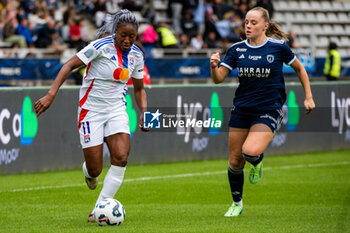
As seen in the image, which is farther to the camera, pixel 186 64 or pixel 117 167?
pixel 186 64

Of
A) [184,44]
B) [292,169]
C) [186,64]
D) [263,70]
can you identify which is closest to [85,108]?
[263,70]

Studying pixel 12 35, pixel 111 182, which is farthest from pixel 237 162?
pixel 12 35

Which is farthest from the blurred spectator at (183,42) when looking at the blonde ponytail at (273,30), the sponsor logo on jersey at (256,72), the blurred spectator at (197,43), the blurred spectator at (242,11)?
the sponsor logo on jersey at (256,72)

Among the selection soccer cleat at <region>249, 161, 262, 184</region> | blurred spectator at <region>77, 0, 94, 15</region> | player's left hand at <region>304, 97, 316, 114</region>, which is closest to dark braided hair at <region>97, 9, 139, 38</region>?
player's left hand at <region>304, 97, 316, 114</region>

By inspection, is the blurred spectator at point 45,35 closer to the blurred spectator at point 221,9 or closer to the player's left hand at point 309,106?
the blurred spectator at point 221,9

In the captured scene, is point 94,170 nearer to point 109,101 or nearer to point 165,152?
point 109,101

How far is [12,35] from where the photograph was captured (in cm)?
1984

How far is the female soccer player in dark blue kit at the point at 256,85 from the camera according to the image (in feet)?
27.5

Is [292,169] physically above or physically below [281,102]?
below

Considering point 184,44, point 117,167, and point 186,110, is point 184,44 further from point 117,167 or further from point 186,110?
point 117,167

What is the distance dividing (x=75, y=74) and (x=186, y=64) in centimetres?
430

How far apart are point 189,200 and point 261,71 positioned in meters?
2.76

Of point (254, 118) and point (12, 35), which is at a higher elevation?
point (254, 118)

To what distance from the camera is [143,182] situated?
40.5ft
